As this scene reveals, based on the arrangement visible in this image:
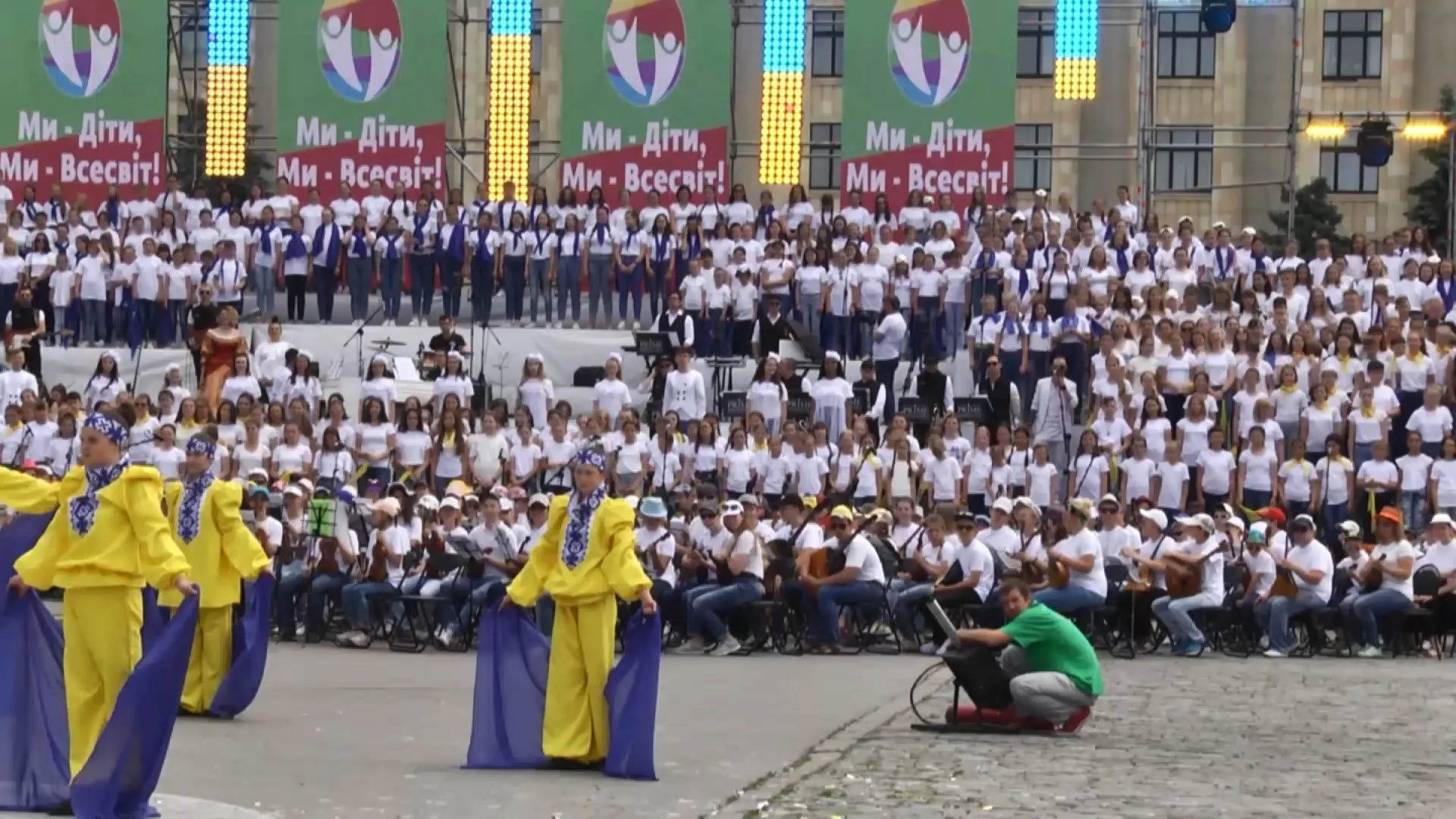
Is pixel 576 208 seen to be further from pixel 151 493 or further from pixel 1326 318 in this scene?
pixel 151 493

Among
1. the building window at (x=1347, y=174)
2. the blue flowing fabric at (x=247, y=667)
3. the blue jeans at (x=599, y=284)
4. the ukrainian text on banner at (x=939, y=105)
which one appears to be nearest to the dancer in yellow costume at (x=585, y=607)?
the blue flowing fabric at (x=247, y=667)

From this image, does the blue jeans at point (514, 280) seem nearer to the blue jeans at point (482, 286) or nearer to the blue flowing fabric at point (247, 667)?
the blue jeans at point (482, 286)

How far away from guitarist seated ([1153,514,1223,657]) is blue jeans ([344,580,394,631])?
22.5ft

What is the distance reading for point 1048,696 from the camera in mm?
15844

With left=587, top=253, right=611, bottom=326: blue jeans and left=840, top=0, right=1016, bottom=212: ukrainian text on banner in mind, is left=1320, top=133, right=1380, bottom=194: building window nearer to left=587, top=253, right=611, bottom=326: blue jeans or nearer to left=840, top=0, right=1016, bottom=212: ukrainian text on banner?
left=840, top=0, right=1016, bottom=212: ukrainian text on banner

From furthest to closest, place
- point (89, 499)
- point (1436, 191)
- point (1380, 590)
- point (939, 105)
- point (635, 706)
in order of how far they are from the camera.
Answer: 1. point (1436, 191)
2. point (939, 105)
3. point (1380, 590)
4. point (635, 706)
5. point (89, 499)

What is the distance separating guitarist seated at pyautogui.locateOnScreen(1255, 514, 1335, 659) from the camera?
22.7 meters

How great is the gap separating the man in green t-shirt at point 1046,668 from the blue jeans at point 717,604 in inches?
233

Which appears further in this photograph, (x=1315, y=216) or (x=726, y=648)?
(x=1315, y=216)

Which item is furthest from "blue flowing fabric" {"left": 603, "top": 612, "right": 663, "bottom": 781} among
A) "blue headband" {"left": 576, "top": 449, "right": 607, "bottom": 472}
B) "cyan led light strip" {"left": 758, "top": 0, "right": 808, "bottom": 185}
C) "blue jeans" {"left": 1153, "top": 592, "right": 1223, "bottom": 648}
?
"cyan led light strip" {"left": 758, "top": 0, "right": 808, "bottom": 185}

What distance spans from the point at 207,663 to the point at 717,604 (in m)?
6.66

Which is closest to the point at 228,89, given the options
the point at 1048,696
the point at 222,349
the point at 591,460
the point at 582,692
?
the point at 222,349

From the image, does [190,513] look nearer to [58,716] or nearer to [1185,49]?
[58,716]

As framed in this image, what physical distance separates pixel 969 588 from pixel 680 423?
721 centimetres
